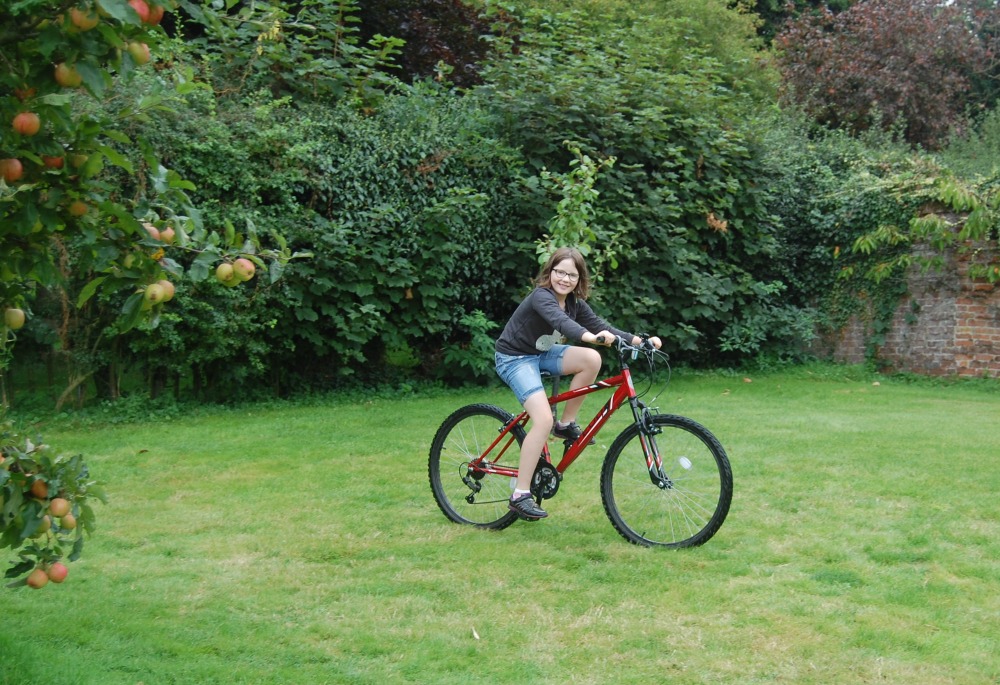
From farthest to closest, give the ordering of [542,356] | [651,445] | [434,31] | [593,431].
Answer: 1. [434,31]
2. [542,356]
3. [593,431]
4. [651,445]

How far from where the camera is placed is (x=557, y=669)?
3.92 m

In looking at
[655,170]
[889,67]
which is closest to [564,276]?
[655,170]

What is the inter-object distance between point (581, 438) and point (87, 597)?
2.69 metres

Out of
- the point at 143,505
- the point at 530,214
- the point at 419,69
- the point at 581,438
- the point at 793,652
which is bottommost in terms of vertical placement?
the point at 143,505

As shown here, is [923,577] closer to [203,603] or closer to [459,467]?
[459,467]

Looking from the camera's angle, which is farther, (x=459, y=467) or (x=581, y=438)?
(x=459, y=467)

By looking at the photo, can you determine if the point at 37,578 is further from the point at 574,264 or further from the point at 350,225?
the point at 350,225

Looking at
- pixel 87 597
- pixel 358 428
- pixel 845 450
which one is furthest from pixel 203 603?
pixel 845 450

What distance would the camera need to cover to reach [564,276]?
5.71 metres

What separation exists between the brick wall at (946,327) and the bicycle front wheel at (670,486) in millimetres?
9239

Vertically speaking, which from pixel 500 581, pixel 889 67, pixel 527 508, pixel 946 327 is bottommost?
pixel 500 581

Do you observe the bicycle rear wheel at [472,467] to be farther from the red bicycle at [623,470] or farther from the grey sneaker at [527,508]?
the grey sneaker at [527,508]

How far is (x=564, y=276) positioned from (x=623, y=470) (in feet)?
3.74

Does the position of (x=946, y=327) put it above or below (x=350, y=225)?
below
